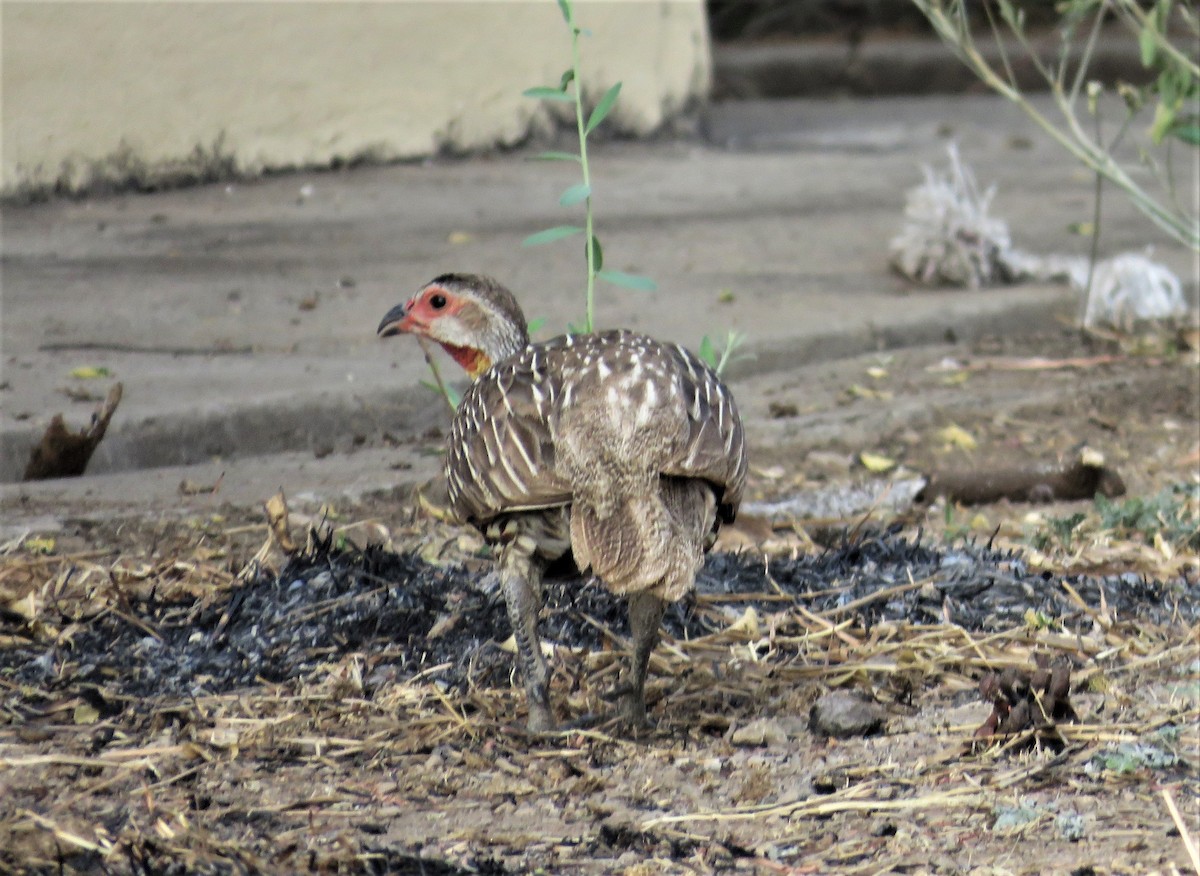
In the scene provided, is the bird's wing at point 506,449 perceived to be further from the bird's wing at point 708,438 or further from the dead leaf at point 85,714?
the dead leaf at point 85,714

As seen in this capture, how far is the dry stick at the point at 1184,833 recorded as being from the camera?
257 cm

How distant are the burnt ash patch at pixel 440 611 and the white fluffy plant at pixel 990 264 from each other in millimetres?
3020

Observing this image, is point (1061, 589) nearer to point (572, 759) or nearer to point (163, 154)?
point (572, 759)

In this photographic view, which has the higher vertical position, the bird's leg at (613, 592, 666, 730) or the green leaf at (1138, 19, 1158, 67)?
the green leaf at (1138, 19, 1158, 67)

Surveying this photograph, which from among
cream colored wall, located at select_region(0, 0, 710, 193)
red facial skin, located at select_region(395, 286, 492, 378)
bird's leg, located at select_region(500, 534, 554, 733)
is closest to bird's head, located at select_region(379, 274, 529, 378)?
red facial skin, located at select_region(395, 286, 492, 378)

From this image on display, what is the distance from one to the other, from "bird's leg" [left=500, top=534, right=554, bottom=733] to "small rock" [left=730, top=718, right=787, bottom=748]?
0.37 meters

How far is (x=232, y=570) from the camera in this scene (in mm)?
4035

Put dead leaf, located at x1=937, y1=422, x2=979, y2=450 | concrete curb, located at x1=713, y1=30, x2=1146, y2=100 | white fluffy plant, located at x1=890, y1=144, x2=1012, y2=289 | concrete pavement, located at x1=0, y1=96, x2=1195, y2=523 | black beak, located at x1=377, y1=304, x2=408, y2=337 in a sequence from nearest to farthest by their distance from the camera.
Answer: black beak, located at x1=377, y1=304, x2=408, y2=337 < concrete pavement, located at x1=0, y1=96, x2=1195, y2=523 < dead leaf, located at x1=937, y1=422, x2=979, y2=450 < white fluffy plant, located at x1=890, y1=144, x2=1012, y2=289 < concrete curb, located at x1=713, y1=30, x2=1146, y2=100

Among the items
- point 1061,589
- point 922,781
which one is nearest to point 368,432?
point 1061,589

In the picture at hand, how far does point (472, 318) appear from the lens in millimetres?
3842

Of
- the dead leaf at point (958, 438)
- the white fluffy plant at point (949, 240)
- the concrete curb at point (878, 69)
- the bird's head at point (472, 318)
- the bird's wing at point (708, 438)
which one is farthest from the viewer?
the concrete curb at point (878, 69)

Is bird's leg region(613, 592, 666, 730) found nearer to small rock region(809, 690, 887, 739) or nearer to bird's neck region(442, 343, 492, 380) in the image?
small rock region(809, 690, 887, 739)

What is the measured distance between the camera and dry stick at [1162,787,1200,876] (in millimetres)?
2568

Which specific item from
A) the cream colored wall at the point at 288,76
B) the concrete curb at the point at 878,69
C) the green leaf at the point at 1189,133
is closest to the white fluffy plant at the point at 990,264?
the green leaf at the point at 1189,133
